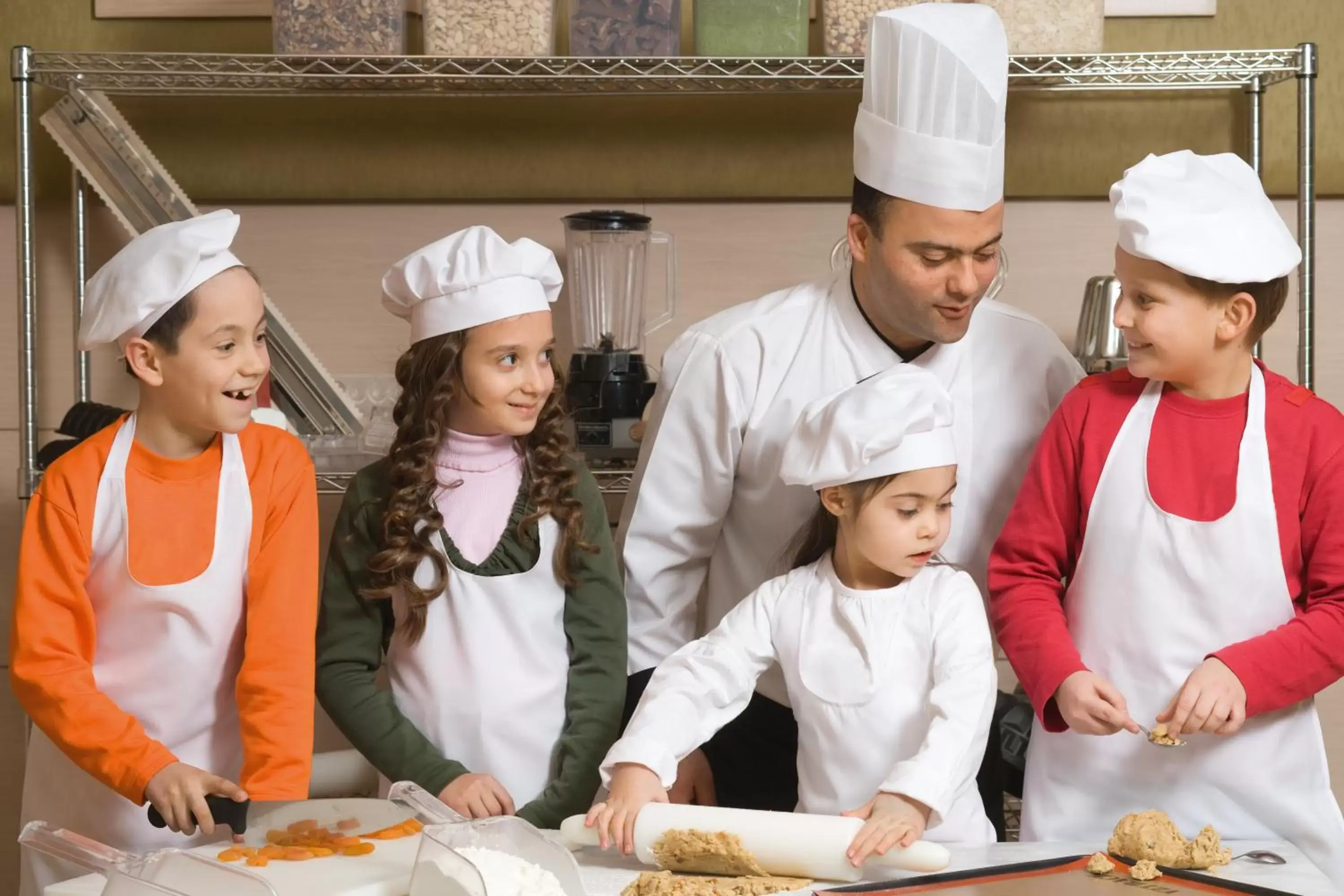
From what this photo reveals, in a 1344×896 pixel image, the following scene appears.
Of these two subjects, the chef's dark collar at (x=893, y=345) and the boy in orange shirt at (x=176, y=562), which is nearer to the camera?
the boy in orange shirt at (x=176, y=562)

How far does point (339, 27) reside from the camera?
5.83 ft

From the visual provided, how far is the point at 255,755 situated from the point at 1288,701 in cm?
99

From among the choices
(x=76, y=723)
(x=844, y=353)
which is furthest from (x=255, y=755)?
(x=844, y=353)

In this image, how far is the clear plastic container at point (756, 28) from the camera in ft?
5.86

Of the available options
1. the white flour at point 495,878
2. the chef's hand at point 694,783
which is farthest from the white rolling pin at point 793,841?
the chef's hand at point 694,783

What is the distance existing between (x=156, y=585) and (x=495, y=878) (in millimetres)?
591

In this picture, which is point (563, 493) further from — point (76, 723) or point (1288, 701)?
point (1288, 701)

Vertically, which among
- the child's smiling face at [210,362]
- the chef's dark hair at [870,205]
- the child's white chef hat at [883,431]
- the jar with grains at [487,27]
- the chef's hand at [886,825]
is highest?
the jar with grains at [487,27]

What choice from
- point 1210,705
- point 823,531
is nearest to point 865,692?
point 823,531

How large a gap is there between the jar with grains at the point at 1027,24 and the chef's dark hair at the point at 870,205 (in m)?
0.35

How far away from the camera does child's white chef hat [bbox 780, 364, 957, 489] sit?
124cm

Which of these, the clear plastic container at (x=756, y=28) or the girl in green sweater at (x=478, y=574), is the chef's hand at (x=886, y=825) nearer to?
the girl in green sweater at (x=478, y=574)

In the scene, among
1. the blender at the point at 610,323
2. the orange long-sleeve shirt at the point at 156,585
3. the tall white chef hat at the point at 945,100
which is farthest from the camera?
the blender at the point at 610,323

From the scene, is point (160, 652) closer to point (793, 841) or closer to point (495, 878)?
point (495, 878)
